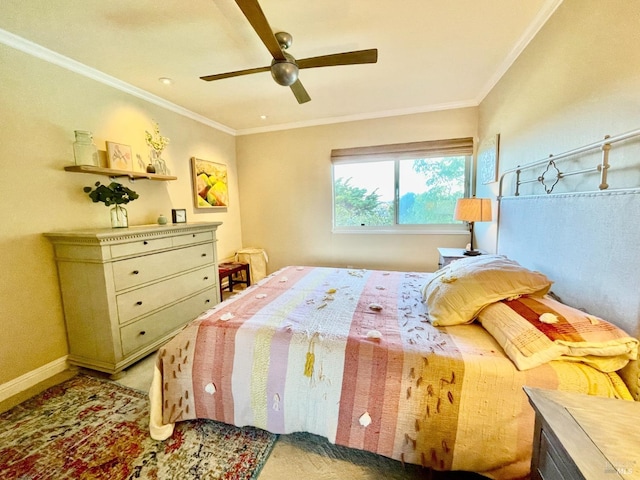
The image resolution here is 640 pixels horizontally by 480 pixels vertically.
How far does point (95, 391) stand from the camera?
185 centimetres

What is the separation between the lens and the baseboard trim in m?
1.81

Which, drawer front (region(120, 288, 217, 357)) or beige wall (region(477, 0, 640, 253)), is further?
drawer front (region(120, 288, 217, 357))

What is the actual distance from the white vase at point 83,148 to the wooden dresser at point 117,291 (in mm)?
617

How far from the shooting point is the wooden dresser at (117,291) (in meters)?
1.91

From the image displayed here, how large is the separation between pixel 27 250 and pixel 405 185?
152 inches

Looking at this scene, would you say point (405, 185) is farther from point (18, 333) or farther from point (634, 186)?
point (18, 333)

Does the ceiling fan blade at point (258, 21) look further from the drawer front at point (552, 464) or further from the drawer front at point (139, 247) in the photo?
the drawer front at point (552, 464)

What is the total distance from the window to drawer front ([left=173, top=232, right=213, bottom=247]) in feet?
6.02

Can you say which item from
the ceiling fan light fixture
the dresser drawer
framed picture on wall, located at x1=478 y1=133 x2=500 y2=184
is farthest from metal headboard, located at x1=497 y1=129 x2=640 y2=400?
the ceiling fan light fixture

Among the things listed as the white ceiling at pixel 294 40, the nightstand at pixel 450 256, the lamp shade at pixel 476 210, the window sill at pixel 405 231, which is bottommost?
the nightstand at pixel 450 256

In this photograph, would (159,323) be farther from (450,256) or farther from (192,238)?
(450,256)

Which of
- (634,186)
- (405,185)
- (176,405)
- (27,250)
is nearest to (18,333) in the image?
(27,250)

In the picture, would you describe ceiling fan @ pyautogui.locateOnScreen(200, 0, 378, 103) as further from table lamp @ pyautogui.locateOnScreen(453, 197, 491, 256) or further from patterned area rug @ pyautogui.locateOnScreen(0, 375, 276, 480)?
patterned area rug @ pyautogui.locateOnScreen(0, 375, 276, 480)

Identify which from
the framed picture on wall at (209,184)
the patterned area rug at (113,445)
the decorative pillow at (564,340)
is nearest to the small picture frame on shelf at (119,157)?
the framed picture on wall at (209,184)
